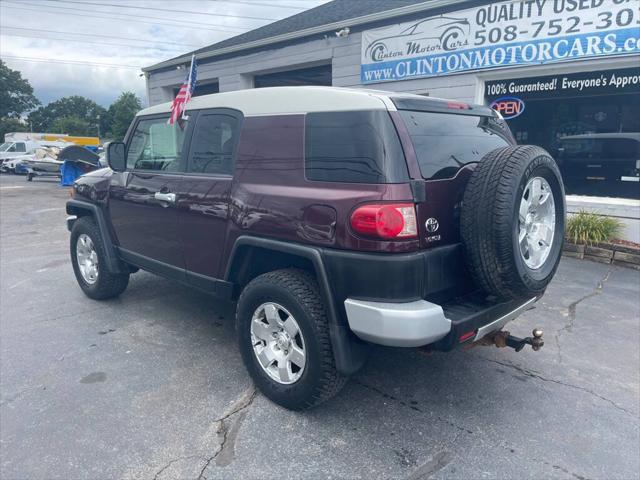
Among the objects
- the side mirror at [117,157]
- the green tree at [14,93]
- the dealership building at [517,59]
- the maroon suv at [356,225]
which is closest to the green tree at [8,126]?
the green tree at [14,93]

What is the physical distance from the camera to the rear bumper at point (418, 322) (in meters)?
2.46

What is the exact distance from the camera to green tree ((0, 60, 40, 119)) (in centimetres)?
6950

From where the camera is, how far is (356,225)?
2564 mm

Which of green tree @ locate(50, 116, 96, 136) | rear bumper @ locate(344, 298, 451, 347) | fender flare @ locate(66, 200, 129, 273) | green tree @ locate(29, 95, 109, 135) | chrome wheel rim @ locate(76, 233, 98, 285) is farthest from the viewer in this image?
green tree @ locate(29, 95, 109, 135)

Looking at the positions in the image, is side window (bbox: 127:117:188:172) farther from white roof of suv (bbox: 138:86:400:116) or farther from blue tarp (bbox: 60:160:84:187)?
blue tarp (bbox: 60:160:84:187)

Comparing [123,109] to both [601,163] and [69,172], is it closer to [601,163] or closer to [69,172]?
[69,172]

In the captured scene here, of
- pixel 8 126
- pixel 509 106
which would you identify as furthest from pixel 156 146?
pixel 8 126

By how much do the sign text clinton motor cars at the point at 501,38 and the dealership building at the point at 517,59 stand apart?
0.01 m

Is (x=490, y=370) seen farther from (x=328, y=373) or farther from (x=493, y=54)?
(x=493, y=54)

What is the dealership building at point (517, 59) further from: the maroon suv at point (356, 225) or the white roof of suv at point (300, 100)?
the white roof of suv at point (300, 100)

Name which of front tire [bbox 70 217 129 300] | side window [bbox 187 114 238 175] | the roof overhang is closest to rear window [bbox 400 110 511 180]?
side window [bbox 187 114 238 175]

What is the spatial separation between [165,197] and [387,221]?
2049mm

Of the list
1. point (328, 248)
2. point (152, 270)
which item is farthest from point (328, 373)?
point (152, 270)

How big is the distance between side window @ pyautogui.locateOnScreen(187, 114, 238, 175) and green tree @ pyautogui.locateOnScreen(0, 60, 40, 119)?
8045 centimetres
